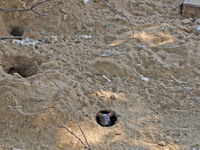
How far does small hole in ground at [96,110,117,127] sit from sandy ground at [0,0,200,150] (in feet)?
0.22

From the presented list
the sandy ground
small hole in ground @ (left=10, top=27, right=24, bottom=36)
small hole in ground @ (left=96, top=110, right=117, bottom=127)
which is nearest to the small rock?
the sandy ground

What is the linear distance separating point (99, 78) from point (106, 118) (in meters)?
0.96

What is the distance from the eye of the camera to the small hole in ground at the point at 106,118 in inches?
125

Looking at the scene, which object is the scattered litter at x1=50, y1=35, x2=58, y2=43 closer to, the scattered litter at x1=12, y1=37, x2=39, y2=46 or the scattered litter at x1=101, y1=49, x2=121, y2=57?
the scattered litter at x1=12, y1=37, x2=39, y2=46

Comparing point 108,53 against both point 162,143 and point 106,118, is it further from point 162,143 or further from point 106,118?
point 162,143

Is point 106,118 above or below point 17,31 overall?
below

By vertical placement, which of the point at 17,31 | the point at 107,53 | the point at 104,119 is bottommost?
the point at 104,119

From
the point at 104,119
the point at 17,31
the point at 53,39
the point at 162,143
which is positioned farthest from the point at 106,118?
the point at 17,31

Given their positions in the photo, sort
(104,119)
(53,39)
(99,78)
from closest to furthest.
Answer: (104,119), (99,78), (53,39)

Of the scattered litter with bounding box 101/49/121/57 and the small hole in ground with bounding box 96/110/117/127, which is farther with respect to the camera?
the scattered litter with bounding box 101/49/121/57

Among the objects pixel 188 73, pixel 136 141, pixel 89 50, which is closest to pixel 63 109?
pixel 136 141

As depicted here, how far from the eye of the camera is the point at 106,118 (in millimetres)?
3174

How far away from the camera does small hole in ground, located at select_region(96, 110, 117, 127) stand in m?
3.17

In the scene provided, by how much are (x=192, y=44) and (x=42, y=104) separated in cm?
294
